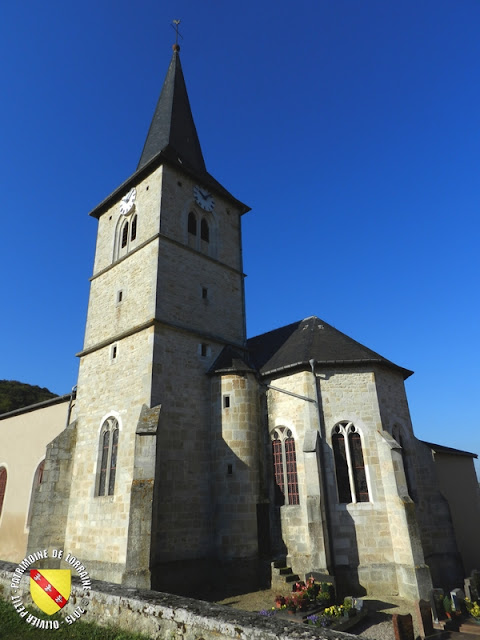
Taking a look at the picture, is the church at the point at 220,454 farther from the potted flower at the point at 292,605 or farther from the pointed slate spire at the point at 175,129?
the pointed slate spire at the point at 175,129

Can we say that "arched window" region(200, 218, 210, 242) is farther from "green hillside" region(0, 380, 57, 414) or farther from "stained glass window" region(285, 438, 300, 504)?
"green hillside" region(0, 380, 57, 414)

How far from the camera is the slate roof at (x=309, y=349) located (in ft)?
45.4

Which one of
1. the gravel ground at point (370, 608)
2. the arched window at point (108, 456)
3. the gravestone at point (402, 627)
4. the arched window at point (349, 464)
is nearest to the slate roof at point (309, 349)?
the arched window at point (349, 464)

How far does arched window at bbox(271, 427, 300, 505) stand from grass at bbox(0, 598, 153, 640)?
25.8 feet

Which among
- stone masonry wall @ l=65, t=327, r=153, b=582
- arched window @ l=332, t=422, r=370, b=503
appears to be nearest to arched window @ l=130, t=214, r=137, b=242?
stone masonry wall @ l=65, t=327, r=153, b=582

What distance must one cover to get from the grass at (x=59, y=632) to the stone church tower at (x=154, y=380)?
3.57 meters

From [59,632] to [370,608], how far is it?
7.35 m

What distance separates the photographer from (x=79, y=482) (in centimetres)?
1417

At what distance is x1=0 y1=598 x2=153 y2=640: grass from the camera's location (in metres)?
5.76

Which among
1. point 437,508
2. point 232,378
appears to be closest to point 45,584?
point 232,378

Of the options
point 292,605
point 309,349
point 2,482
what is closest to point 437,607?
point 292,605

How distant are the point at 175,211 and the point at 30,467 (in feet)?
43.7

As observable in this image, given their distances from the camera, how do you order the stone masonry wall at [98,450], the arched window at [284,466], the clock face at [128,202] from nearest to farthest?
the stone masonry wall at [98,450] → the arched window at [284,466] → the clock face at [128,202]

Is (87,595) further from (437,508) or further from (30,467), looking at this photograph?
(30,467)
